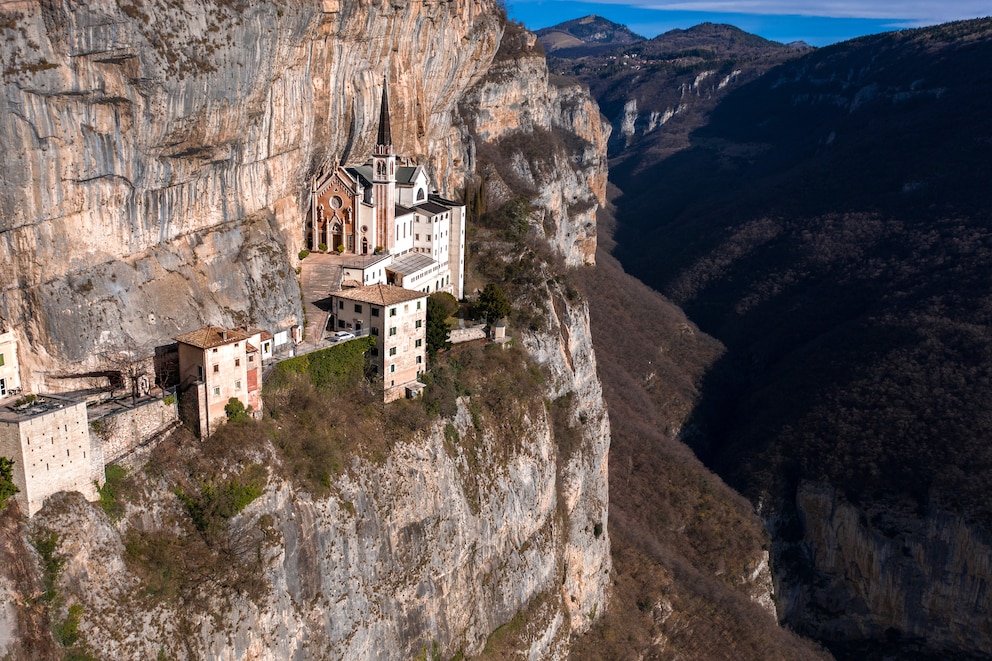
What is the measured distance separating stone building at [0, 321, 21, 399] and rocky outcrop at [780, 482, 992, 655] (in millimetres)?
65103

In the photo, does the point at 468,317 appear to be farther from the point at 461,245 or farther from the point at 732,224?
the point at 732,224

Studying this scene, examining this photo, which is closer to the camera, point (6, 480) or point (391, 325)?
point (6, 480)

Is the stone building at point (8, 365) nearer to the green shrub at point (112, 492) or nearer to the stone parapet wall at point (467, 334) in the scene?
the green shrub at point (112, 492)

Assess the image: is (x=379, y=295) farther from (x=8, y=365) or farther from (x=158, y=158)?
(x=8, y=365)

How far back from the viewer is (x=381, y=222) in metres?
53.5

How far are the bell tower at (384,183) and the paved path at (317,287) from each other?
3448 millimetres

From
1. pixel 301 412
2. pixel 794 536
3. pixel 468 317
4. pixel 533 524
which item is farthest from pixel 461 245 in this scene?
pixel 794 536

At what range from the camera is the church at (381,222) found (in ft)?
169

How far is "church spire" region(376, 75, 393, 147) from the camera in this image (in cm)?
5164

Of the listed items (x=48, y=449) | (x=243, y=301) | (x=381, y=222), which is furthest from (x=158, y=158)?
(x=381, y=222)

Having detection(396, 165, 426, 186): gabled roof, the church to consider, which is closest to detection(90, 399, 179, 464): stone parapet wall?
the church

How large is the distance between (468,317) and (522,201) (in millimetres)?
24548

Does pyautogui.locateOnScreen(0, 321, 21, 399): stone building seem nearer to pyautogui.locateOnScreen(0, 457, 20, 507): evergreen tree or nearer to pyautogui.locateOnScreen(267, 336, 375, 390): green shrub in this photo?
pyautogui.locateOnScreen(0, 457, 20, 507): evergreen tree

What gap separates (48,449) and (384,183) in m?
26.8
